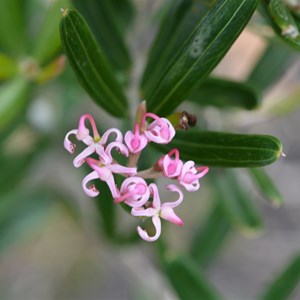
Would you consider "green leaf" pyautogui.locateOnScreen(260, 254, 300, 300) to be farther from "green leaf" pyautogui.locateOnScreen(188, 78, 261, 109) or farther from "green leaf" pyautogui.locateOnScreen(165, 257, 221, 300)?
"green leaf" pyautogui.locateOnScreen(188, 78, 261, 109)

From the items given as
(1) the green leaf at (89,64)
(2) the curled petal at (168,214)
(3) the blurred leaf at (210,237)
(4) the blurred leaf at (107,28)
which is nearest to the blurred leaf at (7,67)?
(4) the blurred leaf at (107,28)

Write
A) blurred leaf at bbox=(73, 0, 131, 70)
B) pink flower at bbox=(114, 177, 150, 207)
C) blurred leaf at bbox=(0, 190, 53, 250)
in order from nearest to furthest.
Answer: pink flower at bbox=(114, 177, 150, 207) < blurred leaf at bbox=(73, 0, 131, 70) < blurred leaf at bbox=(0, 190, 53, 250)

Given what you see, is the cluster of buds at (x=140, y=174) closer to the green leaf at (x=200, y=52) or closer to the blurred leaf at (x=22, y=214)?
the green leaf at (x=200, y=52)

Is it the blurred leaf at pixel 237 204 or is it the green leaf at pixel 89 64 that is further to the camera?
the blurred leaf at pixel 237 204

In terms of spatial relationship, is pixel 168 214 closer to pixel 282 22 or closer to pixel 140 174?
pixel 140 174

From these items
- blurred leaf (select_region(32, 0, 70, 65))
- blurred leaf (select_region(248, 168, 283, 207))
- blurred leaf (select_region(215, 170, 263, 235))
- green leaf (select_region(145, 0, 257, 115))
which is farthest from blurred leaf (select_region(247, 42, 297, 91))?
green leaf (select_region(145, 0, 257, 115))

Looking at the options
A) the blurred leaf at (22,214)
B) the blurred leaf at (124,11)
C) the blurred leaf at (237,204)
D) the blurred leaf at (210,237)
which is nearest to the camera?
the blurred leaf at (124,11)
